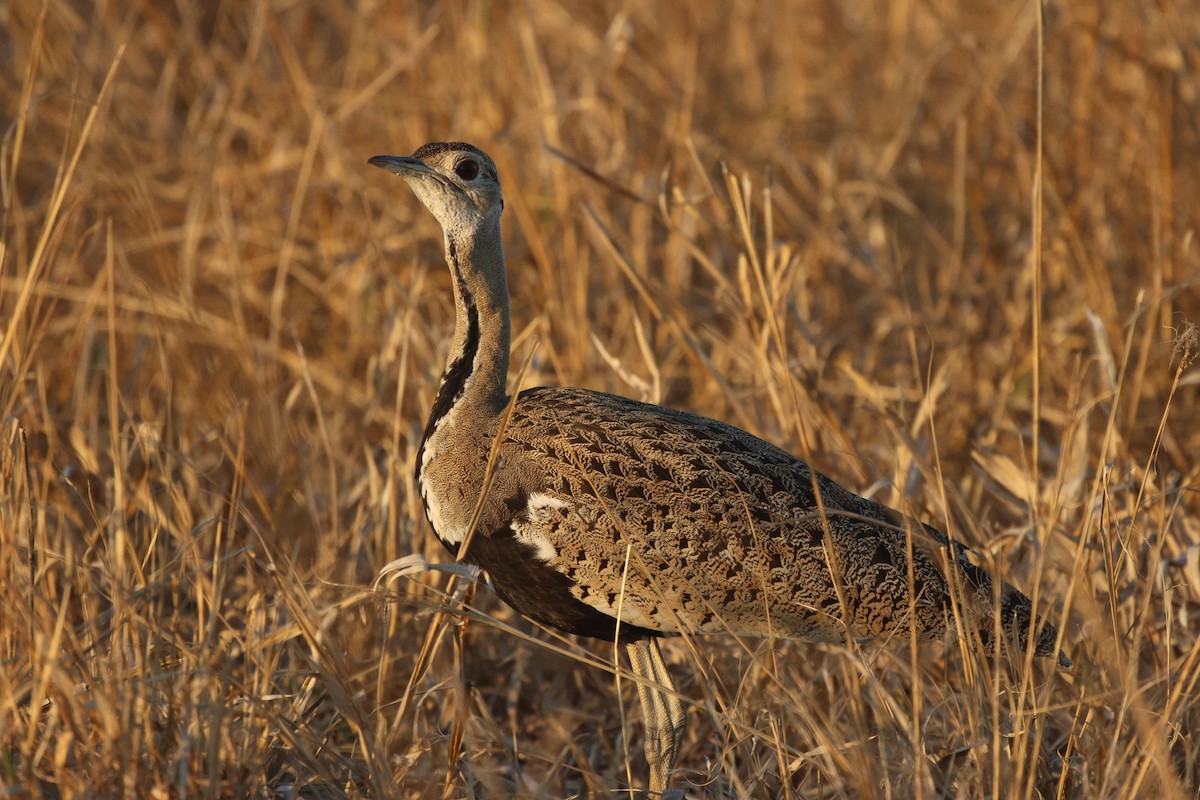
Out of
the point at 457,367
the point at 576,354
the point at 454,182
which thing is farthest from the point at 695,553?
the point at 576,354

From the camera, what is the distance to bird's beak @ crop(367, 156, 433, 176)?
3002 mm

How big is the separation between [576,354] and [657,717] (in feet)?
5.13

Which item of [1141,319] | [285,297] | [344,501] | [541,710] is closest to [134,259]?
[285,297]

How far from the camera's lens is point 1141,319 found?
438 cm

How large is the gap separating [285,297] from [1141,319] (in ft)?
9.95

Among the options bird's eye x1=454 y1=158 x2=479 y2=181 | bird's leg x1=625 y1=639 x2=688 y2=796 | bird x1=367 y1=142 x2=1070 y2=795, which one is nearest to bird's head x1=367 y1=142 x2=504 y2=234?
bird's eye x1=454 y1=158 x2=479 y2=181

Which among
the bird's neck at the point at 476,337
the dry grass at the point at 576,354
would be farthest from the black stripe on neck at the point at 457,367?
the dry grass at the point at 576,354

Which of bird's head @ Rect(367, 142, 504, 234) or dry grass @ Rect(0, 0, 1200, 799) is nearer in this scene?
dry grass @ Rect(0, 0, 1200, 799)

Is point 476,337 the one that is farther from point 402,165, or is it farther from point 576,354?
point 576,354

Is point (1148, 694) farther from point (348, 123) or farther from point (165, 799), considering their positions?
point (348, 123)

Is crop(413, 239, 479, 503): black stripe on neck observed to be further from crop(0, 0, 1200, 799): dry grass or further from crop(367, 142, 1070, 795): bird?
crop(0, 0, 1200, 799): dry grass

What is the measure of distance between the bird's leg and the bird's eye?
111 centimetres

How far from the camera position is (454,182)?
9.93ft

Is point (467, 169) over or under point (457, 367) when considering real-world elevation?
over
